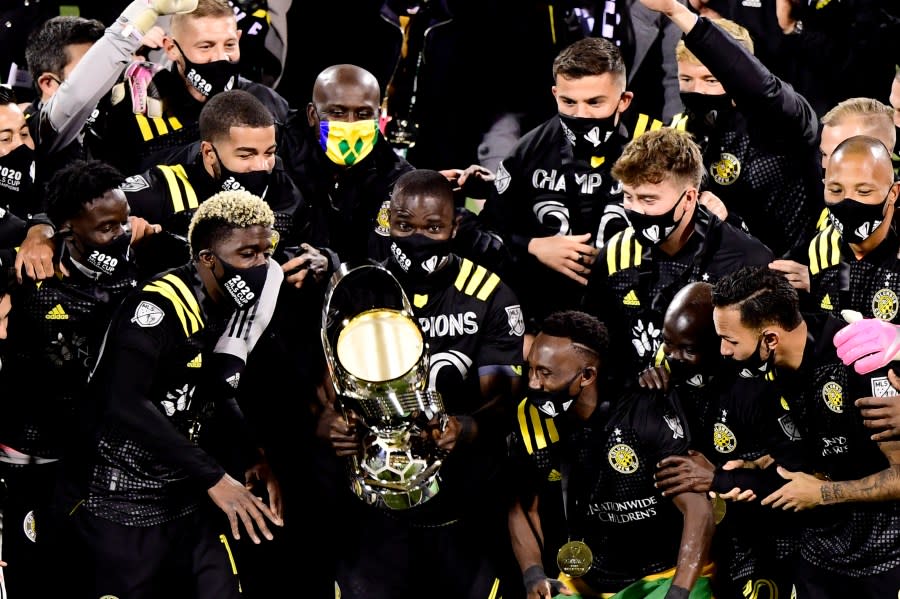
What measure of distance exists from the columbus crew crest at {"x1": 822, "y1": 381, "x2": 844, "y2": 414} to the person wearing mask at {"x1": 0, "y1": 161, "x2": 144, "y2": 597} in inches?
102

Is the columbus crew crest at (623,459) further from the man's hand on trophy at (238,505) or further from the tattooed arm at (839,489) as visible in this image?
the man's hand on trophy at (238,505)

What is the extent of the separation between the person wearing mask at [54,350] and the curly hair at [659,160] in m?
1.90

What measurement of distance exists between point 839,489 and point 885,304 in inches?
29.6

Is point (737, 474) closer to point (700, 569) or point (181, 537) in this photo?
point (700, 569)

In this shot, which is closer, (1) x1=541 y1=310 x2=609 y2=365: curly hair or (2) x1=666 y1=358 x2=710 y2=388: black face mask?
(2) x1=666 y1=358 x2=710 y2=388: black face mask

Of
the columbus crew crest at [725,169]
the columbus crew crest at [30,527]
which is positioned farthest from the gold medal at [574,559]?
the columbus crew crest at [30,527]

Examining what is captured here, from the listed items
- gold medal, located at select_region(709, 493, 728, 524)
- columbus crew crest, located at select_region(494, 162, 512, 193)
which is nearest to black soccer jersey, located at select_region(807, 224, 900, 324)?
gold medal, located at select_region(709, 493, 728, 524)

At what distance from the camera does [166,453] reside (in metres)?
4.93

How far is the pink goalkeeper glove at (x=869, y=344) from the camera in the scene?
191 inches

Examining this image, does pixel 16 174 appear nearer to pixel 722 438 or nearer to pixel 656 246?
pixel 656 246

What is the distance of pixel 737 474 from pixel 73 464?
8.04 feet

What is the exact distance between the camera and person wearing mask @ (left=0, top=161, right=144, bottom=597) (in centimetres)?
517

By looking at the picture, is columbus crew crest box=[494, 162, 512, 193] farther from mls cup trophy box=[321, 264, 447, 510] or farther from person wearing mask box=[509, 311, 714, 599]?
mls cup trophy box=[321, 264, 447, 510]

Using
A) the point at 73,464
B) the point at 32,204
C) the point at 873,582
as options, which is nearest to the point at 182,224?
the point at 32,204
